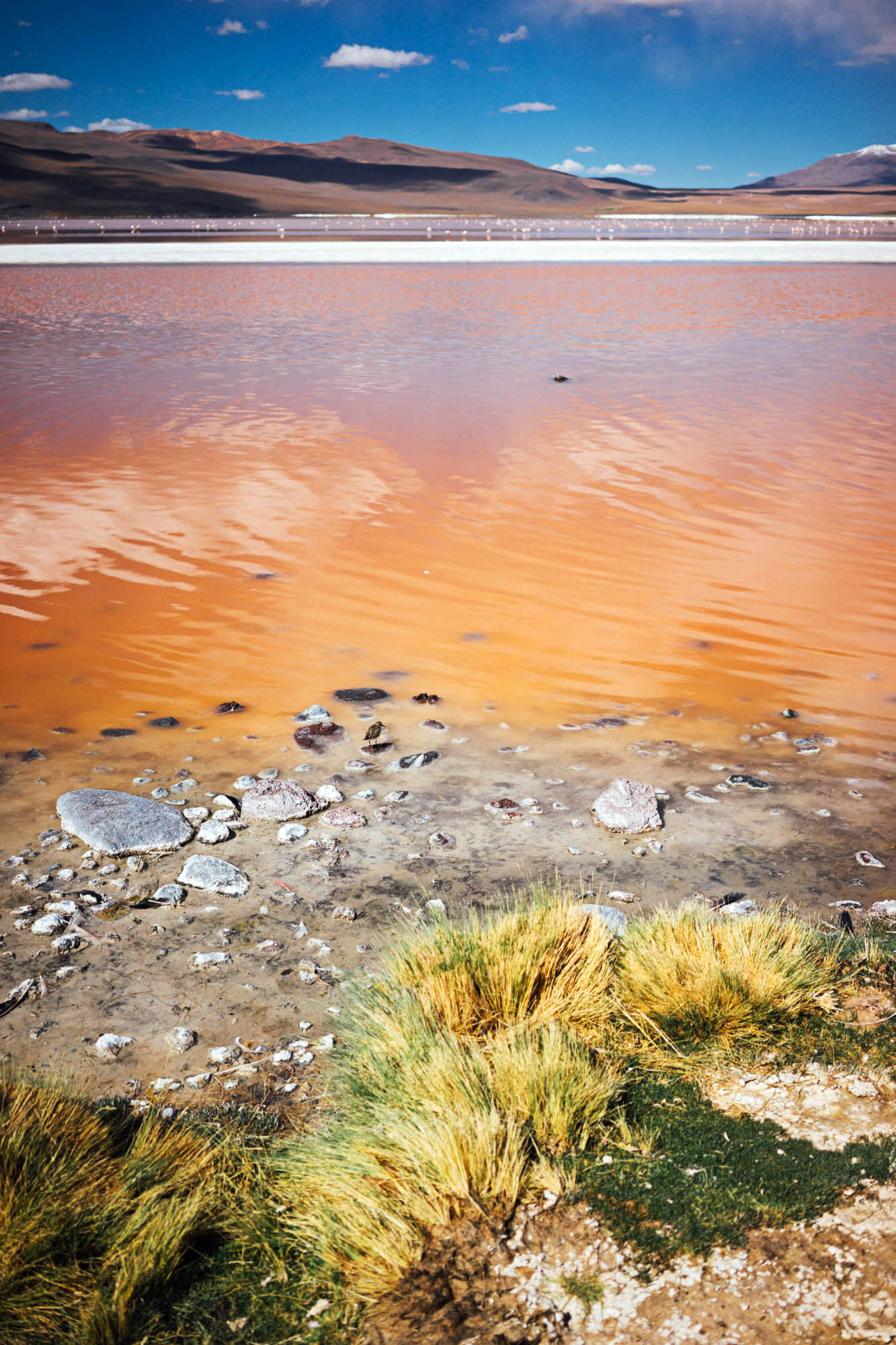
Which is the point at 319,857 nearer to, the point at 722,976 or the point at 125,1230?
the point at 722,976

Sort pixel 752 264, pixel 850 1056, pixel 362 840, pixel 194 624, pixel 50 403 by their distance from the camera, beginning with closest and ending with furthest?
pixel 850 1056 → pixel 362 840 → pixel 194 624 → pixel 50 403 → pixel 752 264

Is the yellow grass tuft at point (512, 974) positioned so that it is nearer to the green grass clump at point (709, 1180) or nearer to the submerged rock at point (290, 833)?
the green grass clump at point (709, 1180)

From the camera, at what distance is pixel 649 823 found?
419cm

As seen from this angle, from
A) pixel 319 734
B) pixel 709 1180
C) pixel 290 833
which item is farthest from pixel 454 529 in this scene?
pixel 709 1180

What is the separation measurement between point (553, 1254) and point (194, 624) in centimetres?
491

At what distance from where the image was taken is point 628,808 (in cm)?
422

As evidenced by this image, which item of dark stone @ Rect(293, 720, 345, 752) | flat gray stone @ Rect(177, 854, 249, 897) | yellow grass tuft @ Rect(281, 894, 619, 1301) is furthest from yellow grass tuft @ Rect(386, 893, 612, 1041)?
dark stone @ Rect(293, 720, 345, 752)

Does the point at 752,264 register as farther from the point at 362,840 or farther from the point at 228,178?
the point at 228,178

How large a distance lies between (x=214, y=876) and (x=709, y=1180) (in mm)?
2114

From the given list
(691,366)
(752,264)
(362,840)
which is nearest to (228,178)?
(752,264)

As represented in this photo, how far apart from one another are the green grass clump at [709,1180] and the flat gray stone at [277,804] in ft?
6.79

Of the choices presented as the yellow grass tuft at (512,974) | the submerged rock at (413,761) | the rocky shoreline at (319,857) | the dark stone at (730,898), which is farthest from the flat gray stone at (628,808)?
the yellow grass tuft at (512,974)

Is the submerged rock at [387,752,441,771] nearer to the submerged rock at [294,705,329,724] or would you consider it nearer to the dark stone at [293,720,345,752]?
the dark stone at [293,720,345,752]

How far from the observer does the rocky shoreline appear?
10.3 feet
